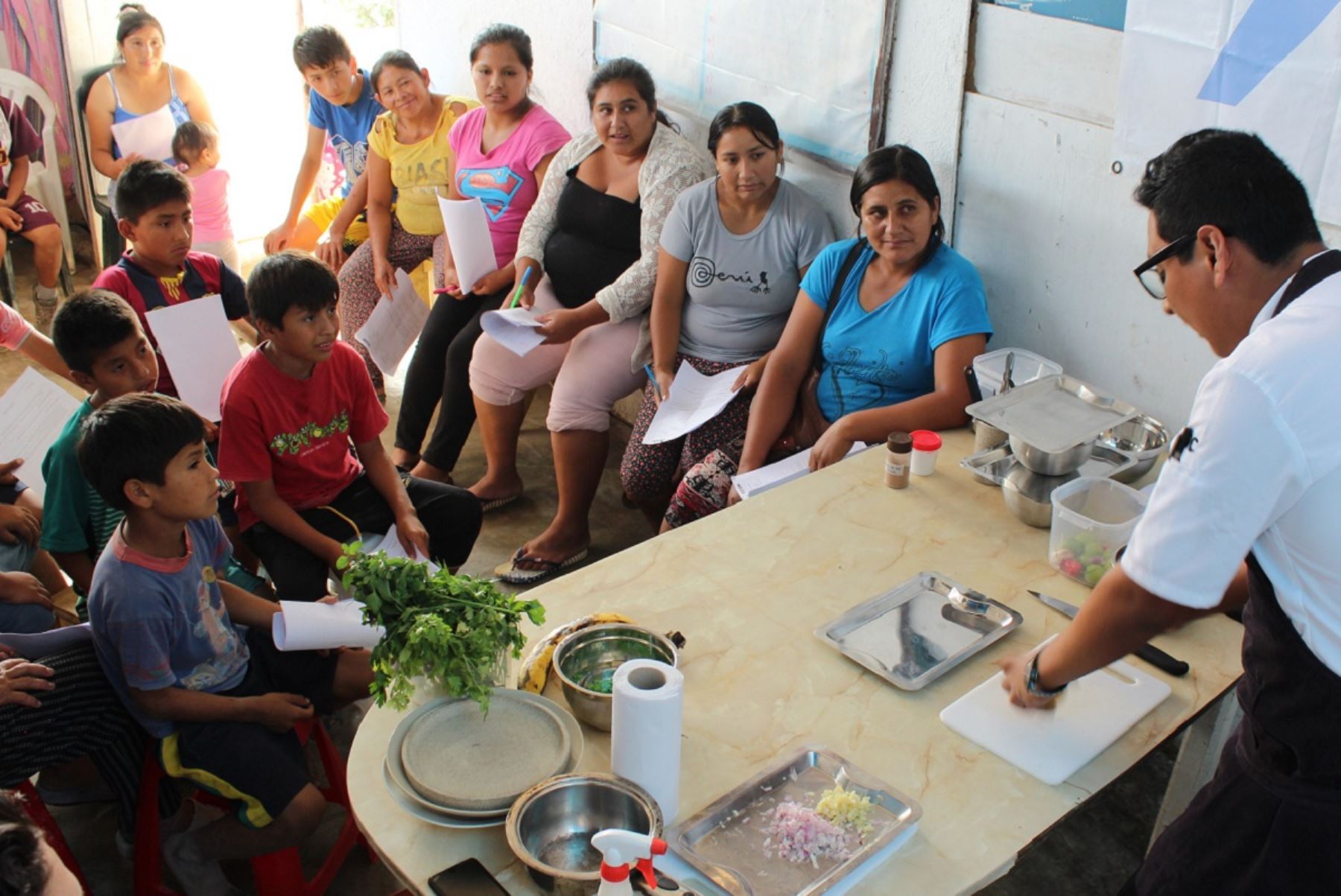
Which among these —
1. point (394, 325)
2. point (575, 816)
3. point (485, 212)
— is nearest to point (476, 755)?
point (575, 816)

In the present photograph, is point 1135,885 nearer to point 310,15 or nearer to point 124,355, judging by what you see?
point 124,355

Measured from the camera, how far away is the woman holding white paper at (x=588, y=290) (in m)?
3.53

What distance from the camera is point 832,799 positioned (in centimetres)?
153

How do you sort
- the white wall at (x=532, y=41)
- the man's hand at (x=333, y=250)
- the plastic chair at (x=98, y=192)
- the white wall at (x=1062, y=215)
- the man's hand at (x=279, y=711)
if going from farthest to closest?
1. the plastic chair at (x=98, y=192)
2. the man's hand at (x=333, y=250)
3. the white wall at (x=532, y=41)
4. the white wall at (x=1062, y=215)
5. the man's hand at (x=279, y=711)

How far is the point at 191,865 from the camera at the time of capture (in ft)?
7.03

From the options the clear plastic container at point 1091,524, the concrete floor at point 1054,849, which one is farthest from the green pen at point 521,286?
the clear plastic container at point 1091,524

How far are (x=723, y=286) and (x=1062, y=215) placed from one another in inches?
39.9

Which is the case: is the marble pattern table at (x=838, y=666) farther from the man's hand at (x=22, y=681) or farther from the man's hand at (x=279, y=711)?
the man's hand at (x=22, y=681)

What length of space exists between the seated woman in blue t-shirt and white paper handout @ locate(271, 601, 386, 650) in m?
1.23

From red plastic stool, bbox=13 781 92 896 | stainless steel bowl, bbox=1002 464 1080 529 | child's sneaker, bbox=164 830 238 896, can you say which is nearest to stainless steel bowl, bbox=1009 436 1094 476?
stainless steel bowl, bbox=1002 464 1080 529

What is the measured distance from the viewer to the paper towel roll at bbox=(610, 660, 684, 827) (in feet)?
4.66

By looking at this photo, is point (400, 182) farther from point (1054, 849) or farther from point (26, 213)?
point (1054, 849)

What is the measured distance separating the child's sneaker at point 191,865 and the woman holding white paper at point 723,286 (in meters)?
1.45

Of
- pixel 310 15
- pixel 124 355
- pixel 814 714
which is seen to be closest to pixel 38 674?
pixel 124 355
